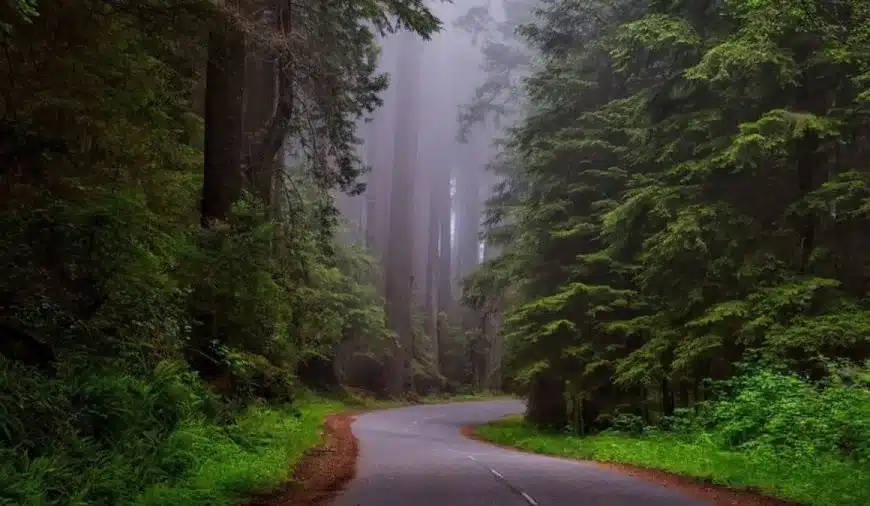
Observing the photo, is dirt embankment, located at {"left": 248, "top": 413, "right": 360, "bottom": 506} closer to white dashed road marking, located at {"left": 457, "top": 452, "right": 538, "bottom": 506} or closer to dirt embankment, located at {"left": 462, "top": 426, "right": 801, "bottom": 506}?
white dashed road marking, located at {"left": 457, "top": 452, "right": 538, "bottom": 506}

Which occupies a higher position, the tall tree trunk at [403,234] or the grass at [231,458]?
the tall tree trunk at [403,234]

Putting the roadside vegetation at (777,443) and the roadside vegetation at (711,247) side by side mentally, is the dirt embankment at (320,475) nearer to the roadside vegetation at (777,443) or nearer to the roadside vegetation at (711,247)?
the roadside vegetation at (711,247)

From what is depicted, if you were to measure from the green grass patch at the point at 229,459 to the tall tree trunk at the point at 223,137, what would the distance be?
3848 millimetres

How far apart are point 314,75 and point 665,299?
8.51 m

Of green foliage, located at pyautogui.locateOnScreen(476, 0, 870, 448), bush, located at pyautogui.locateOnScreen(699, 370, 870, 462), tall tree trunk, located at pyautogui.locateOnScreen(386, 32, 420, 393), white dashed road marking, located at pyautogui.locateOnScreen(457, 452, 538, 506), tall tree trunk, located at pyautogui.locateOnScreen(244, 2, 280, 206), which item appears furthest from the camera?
tall tree trunk, located at pyautogui.locateOnScreen(386, 32, 420, 393)

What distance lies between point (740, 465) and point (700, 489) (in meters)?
1.17

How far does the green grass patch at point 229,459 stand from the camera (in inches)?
294

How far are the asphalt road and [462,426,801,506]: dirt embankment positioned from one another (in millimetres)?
292

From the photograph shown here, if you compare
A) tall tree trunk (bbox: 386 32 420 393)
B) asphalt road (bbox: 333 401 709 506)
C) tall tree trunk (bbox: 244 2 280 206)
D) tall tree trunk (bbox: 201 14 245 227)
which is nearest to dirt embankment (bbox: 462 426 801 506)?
asphalt road (bbox: 333 401 709 506)

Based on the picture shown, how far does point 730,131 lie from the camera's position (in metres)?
14.8

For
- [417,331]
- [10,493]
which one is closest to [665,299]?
[10,493]

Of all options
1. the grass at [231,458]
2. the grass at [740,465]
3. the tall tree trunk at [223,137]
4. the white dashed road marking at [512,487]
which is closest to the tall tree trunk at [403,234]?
the grass at [740,465]

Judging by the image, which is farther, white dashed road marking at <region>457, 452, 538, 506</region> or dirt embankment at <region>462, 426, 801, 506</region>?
dirt embankment at <region>462, 426, 801, 506</region>

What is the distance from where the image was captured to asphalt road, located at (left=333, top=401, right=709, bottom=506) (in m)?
8.87
